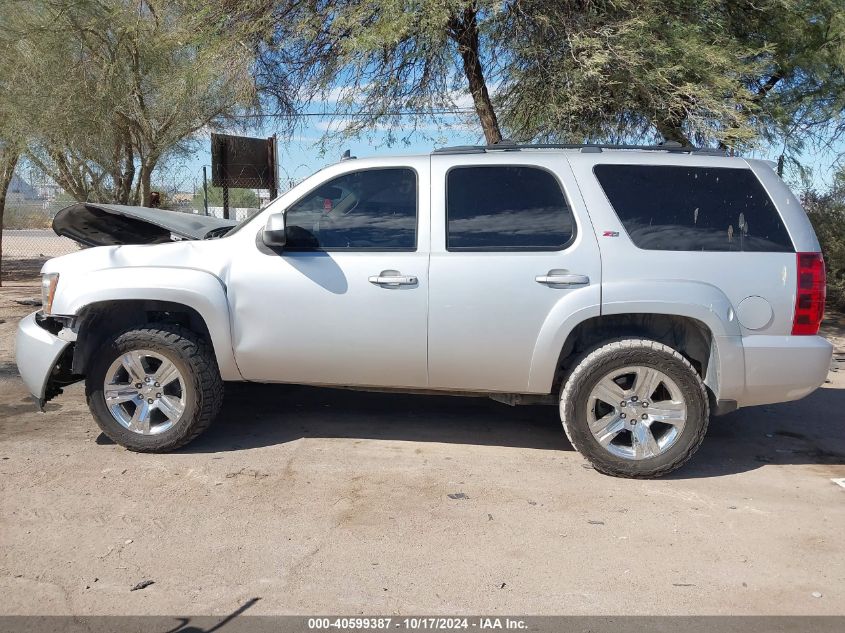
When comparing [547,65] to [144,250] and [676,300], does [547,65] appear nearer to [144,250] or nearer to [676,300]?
[676,300]

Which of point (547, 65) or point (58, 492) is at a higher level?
point (547, 65)

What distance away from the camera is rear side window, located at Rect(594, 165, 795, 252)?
4.77 metres

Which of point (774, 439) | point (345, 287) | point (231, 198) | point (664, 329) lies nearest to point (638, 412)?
point (664, 329)

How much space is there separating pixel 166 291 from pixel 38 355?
1.05m

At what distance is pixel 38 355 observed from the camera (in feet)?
17.0

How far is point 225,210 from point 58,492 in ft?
23.1

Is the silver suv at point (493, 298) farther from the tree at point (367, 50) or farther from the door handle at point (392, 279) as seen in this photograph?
the tree at point (367, 50)

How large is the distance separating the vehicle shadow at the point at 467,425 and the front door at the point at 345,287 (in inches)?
28.8

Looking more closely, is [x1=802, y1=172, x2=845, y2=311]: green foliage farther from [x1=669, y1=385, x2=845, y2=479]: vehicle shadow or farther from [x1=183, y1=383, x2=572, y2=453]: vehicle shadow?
[x1=183, y1=383, x2=572, y2=453]: vehicle shadow

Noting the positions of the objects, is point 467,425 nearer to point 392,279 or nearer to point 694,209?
point 392,279

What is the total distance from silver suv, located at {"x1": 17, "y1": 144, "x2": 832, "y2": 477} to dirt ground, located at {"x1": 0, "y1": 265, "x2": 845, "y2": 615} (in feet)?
1.47

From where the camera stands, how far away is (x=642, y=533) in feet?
13.4

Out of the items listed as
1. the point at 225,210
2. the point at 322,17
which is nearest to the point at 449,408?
the point at 322,17

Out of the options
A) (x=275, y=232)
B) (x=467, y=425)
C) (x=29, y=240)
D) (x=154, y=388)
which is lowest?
(x=467, y=425)
